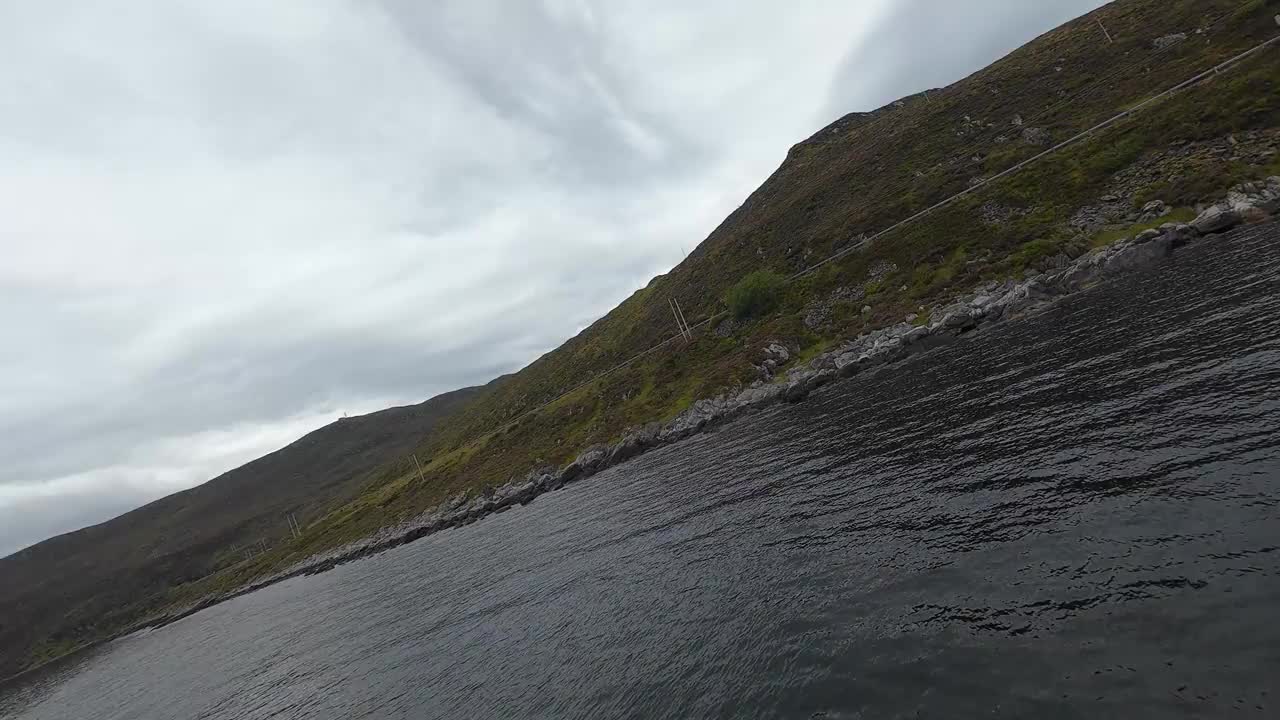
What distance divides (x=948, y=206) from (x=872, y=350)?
48041 millimetres

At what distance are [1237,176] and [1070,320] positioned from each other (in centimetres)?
3383

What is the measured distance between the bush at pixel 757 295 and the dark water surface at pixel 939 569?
2272 inches

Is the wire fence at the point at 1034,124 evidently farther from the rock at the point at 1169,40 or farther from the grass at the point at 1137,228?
the grass at the point at 1137,228

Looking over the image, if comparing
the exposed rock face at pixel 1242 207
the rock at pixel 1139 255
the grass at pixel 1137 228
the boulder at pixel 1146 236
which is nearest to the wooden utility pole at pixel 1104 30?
the grass at pixel 1137 228

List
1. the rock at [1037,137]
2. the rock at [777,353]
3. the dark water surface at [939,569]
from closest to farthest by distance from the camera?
1. the dark water surface at [939,569]
2. the rock at [777,353]
3. the rock at [1037,137]

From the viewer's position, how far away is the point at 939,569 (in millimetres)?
17172

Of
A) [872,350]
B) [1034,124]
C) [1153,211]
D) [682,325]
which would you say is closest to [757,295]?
[682,325]

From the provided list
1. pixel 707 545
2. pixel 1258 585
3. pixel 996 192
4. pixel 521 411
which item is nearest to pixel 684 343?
pixel 996 192

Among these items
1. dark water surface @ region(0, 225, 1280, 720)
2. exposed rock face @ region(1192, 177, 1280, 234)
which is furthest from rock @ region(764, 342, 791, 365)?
exposed rock face @ region(1192, 177, 1280, 234)

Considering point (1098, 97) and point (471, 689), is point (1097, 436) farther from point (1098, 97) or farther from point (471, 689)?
point (1098, 97)

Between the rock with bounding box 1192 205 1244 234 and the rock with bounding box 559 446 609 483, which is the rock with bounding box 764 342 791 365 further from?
the rock with bounding box 1192 205 1244 234

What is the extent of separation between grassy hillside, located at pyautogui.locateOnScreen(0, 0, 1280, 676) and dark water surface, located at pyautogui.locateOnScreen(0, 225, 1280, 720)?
27106 millimetres

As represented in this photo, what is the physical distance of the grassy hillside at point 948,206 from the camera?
6806cm

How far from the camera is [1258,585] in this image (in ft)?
36.5
